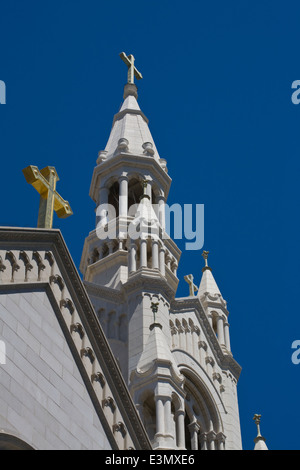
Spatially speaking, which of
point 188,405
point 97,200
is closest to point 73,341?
point 188,405

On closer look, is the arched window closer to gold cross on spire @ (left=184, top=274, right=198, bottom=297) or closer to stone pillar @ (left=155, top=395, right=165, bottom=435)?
gold cross on spire @ (left=184, top=274, right=198, bottom=297)

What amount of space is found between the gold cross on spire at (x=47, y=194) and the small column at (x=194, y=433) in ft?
61.3

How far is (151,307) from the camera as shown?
1192 inches

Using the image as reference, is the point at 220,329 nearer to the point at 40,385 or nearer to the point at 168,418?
the point at 168,418

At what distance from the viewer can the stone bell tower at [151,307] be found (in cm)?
2947

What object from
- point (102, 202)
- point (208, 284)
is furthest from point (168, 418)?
point (208, 284)

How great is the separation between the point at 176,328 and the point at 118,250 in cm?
389

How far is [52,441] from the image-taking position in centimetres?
1617

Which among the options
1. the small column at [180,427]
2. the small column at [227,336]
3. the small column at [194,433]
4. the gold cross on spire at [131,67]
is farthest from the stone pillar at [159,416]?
the gold cross on spire at [131,67]

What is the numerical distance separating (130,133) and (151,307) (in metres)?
16.6

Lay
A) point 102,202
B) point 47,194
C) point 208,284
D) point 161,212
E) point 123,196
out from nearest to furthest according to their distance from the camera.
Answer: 1. point 47,194
2. point 123,196
3. point 161,212
4. point 102,202
5. point 208,284

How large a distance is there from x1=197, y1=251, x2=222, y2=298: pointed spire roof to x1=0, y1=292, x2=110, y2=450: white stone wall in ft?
86.2
